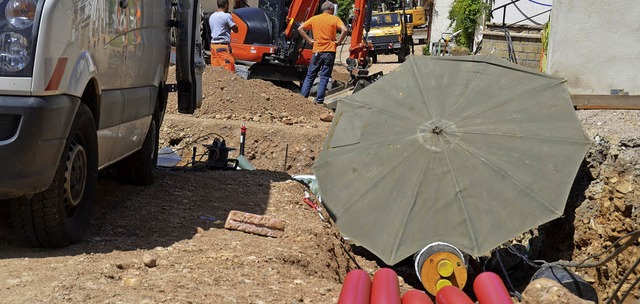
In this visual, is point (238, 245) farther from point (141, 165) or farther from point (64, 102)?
point (141, 165)

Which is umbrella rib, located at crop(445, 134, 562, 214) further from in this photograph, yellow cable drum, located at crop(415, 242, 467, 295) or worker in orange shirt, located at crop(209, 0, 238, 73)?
worker in orange shirt, located at crop(209, 0, 238, 73)

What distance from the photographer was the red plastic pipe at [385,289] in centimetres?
520

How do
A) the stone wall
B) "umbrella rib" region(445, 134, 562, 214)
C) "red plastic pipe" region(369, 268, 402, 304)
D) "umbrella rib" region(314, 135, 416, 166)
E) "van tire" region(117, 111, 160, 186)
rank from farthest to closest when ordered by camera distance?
1. the stone wall
2. "umbrella rib" region(314, 135, 416, 166)
3. "van tire" region(117, 111, 160, 186)
4. "umbrella rib" region(445, 134, 562, 214)
5. "red plastic pipe" region(369, 268, 402, 304)

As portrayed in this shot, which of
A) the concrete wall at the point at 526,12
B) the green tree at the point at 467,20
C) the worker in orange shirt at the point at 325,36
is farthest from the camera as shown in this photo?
the green tree at the point at 467,20

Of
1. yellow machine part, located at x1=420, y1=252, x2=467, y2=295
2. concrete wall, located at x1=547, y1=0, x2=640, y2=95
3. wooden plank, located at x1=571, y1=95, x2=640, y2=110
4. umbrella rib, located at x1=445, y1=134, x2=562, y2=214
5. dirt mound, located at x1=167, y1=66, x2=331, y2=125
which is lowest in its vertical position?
yellow machine part, located at x1=420, y1=252, x2=467, y2=295

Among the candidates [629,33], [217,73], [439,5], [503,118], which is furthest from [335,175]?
[439,5]

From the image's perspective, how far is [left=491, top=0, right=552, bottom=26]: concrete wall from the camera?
24375mm

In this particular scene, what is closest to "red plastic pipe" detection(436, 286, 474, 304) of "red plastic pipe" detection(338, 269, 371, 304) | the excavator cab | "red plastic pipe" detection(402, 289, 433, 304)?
"red plastic pipe" detection(402, 289, 433, 304)

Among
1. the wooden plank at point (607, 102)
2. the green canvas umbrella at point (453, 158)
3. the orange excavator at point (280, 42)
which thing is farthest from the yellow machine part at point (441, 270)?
the orange excavator at point (280, 42)

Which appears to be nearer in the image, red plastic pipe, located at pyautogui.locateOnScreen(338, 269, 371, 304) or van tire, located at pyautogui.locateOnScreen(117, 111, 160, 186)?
red plastic pipe, located at pyautogui.locateOnScreen(338, 269, 371, 304)

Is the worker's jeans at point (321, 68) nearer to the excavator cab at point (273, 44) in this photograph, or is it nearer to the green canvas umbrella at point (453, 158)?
the excavator cab at point (273, 44)

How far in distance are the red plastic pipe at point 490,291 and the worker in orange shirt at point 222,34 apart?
11.8 meters

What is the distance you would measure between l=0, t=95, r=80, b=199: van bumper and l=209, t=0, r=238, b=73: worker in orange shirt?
467 inches

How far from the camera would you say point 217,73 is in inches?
662
